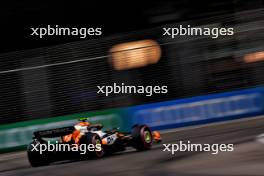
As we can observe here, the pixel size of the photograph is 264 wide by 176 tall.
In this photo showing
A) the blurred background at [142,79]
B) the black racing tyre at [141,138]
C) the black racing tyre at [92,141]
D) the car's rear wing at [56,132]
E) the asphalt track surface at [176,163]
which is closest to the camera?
the asphalt track surface at [176,163]

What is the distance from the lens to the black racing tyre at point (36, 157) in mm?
11164

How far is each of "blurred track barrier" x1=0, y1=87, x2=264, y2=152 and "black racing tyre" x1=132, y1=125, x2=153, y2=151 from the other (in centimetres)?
538

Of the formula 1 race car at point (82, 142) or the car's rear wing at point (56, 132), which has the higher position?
the car's rear wing at point (56, 132)

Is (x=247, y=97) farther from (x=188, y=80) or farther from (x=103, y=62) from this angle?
(x=103, y=62)

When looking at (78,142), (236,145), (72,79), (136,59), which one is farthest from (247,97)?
(78,142)

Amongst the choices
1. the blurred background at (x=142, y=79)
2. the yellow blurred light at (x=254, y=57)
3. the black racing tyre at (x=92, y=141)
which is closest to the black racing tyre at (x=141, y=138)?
the black racing tyre at (x=92, y=141)

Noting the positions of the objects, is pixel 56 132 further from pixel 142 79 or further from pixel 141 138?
pixel 142 79

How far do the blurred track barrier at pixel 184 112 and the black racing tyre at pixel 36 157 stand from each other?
5.77 m

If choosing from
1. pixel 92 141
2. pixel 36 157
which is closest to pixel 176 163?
pixel 92 141

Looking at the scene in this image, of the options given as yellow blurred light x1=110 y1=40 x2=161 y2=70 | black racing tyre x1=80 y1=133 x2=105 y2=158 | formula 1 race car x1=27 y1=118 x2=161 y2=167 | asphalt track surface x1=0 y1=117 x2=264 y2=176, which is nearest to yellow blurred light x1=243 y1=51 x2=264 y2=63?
yellow blurred light x1=110 y1=40 x2=161 y2=70

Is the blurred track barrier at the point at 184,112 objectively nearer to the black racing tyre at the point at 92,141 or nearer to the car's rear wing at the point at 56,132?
the black racing tyre at the point at 92,141

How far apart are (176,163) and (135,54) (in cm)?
875

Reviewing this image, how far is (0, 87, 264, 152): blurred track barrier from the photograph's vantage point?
17234 millimetres

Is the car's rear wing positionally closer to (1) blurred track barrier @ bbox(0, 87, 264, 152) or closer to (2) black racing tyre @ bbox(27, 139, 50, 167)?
(2) black racing tyre @ bbox(27, 139, 50, 167)
